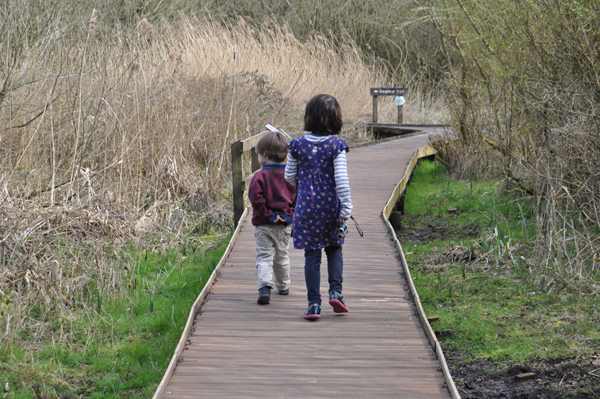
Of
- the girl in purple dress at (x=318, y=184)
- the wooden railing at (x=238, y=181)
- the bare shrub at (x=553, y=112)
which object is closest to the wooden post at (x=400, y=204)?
the bare shrub at (x=553, y=112)

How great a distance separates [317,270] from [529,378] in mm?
1445

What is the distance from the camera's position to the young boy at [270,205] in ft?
15.6

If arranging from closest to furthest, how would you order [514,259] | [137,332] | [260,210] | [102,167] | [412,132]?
[260,210]
[137,332]
[514,259]
[102,167]
[412,132]

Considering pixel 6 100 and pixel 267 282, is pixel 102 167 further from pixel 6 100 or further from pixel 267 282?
pixel 267 282

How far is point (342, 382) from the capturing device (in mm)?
3586

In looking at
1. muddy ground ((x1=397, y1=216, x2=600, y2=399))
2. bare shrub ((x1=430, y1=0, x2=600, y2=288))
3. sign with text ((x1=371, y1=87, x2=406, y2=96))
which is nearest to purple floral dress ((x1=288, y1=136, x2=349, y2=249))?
muddy ground ((x1=397, y1=216, x2=600, y2=399))

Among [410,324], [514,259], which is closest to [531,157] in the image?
[514,259]

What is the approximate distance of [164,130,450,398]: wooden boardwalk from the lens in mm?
3531

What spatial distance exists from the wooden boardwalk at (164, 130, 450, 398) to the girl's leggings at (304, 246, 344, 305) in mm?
204

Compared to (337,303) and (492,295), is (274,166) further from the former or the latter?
(492,295)

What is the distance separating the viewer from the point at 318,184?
4352 mm

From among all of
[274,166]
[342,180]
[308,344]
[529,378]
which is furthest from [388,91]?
[308,344]

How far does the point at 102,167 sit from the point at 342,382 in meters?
4.94

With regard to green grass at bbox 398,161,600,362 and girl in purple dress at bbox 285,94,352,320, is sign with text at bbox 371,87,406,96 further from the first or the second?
girl in purple dress at bbox 285,94,352,320
